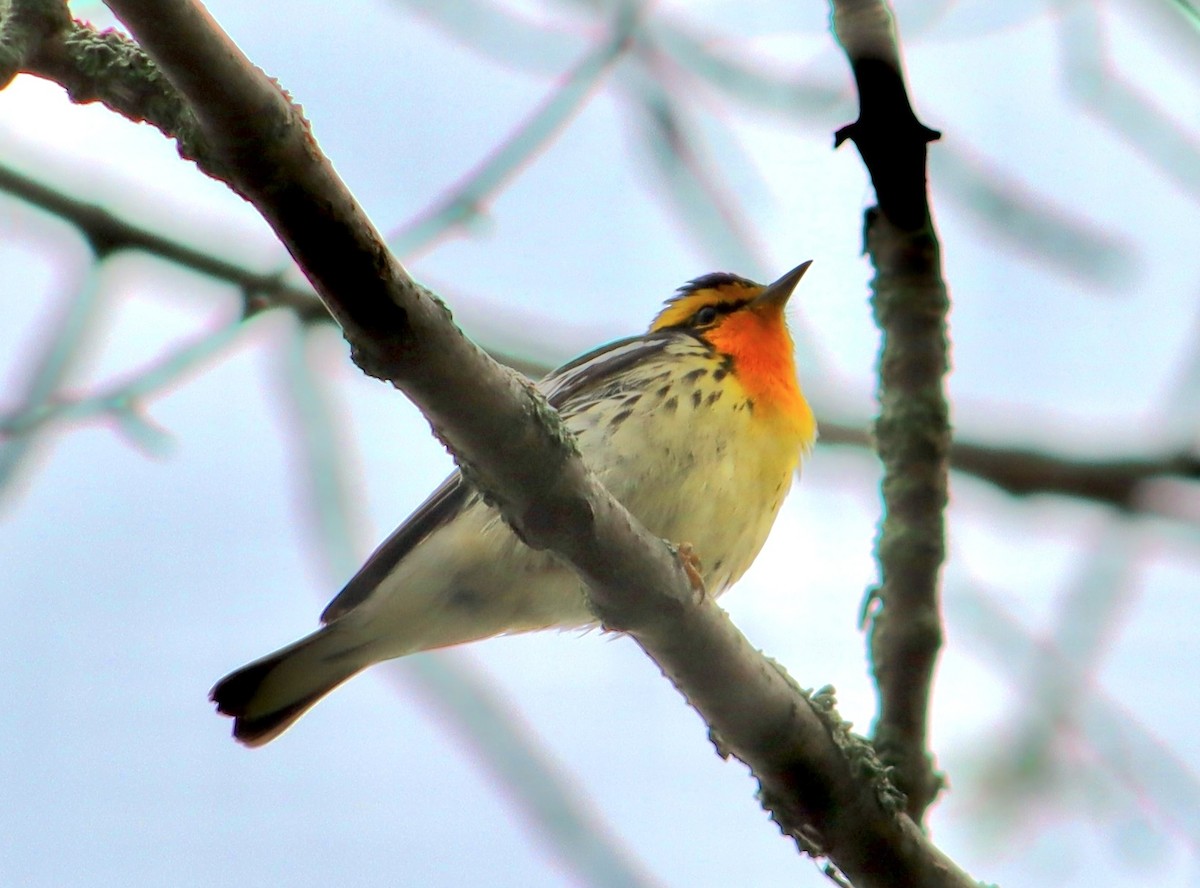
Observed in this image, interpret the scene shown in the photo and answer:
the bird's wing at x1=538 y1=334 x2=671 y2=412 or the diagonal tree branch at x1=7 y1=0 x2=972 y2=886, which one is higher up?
the bird's wing at x1=538 y1=334 x2=671 y2=412

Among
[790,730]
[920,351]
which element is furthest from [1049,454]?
[790,730]

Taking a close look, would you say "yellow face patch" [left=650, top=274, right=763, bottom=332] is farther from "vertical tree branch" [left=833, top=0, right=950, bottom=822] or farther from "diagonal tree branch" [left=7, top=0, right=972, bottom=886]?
"diagonal tree branch" [left=7, top=0, right=972, bottom=886]

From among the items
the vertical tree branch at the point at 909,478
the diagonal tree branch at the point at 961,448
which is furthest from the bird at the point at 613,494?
the vertical tree branch at the point at 909,478

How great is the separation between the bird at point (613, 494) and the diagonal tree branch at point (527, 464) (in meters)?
1.28

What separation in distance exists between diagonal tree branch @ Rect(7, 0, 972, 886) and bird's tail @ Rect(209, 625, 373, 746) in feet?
6.65

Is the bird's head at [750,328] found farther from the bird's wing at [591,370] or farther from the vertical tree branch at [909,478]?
the vertical tree branch at [909,478]

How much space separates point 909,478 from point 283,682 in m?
2.60

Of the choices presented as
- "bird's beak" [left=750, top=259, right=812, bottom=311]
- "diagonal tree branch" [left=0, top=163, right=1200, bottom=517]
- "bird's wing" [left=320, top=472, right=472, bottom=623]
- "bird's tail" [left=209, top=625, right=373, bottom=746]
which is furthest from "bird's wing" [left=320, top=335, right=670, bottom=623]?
"bird's beak" [left=750, top=259, right=812, bottom=311]

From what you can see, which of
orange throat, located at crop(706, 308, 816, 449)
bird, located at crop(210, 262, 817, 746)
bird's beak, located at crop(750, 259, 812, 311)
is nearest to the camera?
bird, located at crop(210, 262, 817, 746)

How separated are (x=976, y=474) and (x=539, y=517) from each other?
1.76 metres

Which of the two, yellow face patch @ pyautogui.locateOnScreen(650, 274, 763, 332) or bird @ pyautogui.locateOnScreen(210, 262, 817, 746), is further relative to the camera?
yellow face patch @ pyautogui.locateOnScreen(650, 274, 763, 332)

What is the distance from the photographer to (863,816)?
11.4 ft

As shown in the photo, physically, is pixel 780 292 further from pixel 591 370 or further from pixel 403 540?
pixel 403 540

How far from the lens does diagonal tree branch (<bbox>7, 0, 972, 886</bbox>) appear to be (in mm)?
A: 2373
